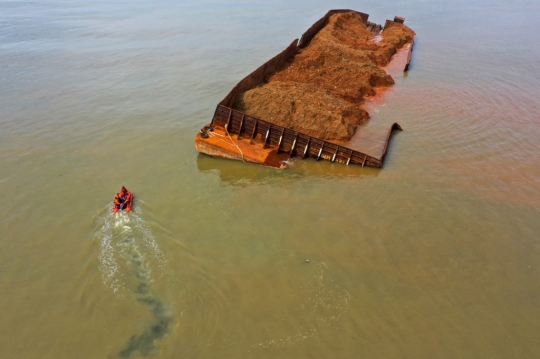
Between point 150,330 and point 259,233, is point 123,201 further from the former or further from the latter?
point 150,330

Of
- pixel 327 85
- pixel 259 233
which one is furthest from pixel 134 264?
pixel 327 85

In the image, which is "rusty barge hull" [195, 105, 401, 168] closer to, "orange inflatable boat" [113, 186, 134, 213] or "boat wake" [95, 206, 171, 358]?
"orange inflatable boat" [113, 186, 134, 213]

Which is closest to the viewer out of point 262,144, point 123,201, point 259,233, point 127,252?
point 127,252

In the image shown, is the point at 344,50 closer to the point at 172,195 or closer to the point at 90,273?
the point at 172,195

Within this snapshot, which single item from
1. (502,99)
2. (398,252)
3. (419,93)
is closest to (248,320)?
(398,252)

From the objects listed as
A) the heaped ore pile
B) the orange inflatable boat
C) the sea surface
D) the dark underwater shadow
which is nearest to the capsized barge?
the sea surface

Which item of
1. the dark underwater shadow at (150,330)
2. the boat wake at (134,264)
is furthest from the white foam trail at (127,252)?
the dark underwater shadow at (150,330)

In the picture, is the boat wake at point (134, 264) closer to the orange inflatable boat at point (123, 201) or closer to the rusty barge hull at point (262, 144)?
the orange inflatable boat at point (123, 201)
